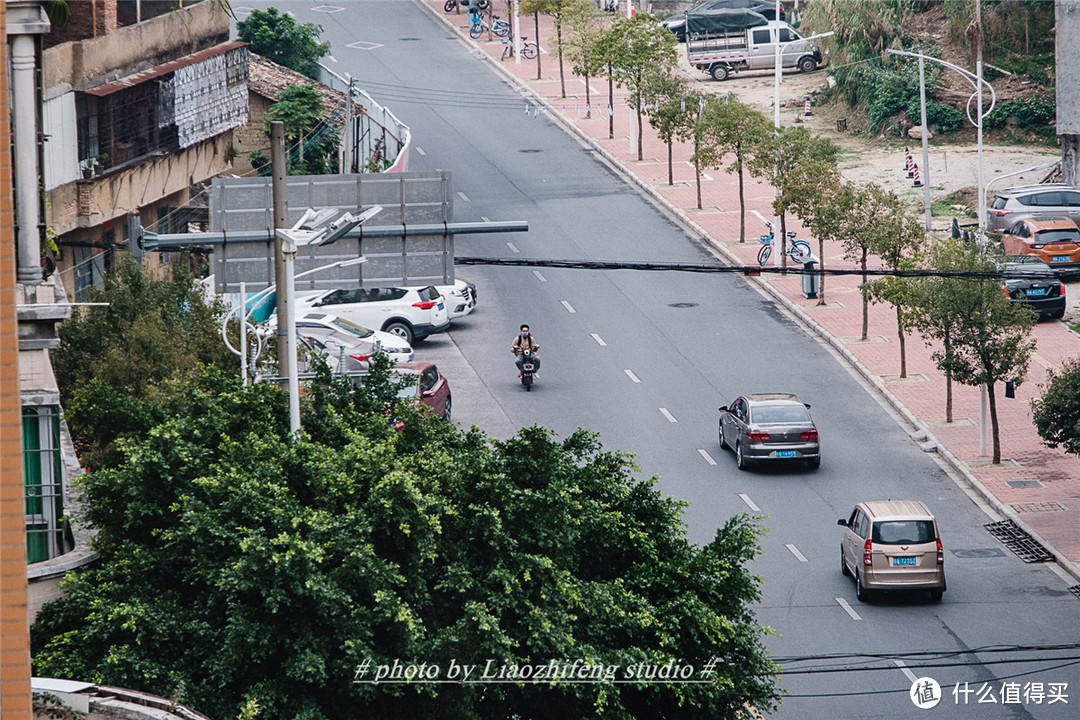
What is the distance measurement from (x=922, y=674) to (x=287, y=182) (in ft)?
43.7

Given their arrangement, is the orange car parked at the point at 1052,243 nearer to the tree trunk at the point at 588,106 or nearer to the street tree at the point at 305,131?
the tree trunk at the point at 588,106

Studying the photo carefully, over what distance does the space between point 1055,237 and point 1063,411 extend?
54.9 ft

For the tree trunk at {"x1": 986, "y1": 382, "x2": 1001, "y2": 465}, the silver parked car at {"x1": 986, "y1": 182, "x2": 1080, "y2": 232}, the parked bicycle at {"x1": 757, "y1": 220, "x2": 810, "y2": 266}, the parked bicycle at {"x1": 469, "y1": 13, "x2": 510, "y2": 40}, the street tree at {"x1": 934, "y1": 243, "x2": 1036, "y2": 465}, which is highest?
the parked bicycle at {"x1": 469, "y1": 13, "x2": 510, "y2": 40}

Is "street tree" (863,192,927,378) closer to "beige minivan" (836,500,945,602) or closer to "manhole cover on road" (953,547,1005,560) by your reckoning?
"manhole cover on road" (953,547,1005,560)

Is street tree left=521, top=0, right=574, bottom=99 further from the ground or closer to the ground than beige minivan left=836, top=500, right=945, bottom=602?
further from the ground

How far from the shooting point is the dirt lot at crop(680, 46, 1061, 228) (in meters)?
56.6

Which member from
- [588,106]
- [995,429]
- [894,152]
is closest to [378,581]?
[995,429]

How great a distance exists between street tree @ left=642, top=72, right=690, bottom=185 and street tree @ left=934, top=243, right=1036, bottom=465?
19.8 meters

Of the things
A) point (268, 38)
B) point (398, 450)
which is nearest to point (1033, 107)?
point (268, 38)

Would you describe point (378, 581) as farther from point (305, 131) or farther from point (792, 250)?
point (305, 131)

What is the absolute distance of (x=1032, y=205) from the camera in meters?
50.2

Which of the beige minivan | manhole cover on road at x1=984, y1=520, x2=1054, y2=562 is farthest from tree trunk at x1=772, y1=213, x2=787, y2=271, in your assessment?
the beige minivan

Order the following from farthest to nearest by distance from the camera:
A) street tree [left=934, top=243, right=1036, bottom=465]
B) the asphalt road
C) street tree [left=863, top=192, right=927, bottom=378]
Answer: street tree [left=863, top=192, right=927, bottom=378]
street tree [left=934, top=243, right=1036, bottom=465]
the asphalt road

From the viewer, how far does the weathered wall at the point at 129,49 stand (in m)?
39.5
